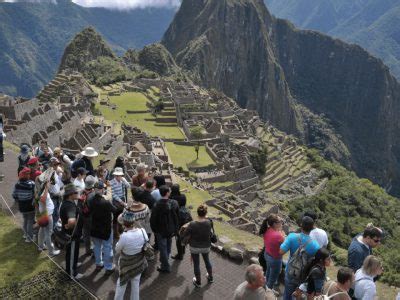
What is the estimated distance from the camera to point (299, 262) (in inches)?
327

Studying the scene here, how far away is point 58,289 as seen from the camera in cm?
959

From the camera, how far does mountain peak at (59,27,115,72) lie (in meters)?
94.6

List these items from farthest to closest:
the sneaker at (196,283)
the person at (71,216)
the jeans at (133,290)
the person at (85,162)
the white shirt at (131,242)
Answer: the person at (85,162), the sneaker at (196,283), the person at (71,216), the jeans at (133,290), the white shirt at (131,242)

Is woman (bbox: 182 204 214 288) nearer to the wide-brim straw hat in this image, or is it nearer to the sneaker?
the sneaker

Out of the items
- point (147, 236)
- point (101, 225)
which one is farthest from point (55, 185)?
point (147, 236)

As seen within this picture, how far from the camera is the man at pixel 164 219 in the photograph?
32.7ft

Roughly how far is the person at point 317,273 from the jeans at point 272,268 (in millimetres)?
1280

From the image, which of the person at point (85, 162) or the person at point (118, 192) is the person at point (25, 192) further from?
the person at point (118, 192)

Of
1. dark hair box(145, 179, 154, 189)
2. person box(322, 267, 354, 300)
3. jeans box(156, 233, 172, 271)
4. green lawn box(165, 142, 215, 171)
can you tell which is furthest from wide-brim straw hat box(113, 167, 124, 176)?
green lawn box(165, 142, 215, 171)

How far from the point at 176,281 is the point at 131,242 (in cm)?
259

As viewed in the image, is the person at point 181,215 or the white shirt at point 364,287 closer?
the white shirt at point 364,287

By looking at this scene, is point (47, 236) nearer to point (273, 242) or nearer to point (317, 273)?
point (273, 242)

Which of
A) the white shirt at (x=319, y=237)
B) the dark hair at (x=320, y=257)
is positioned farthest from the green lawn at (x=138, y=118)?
the dark hair at (x=320, y=257)

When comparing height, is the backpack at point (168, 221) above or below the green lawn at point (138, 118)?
above
